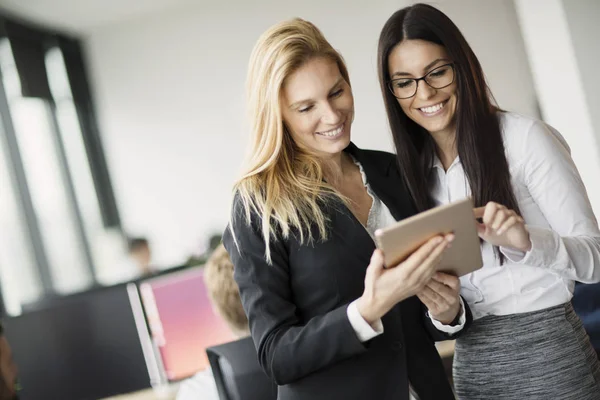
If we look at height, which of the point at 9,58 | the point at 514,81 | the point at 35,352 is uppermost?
the point at 9,58

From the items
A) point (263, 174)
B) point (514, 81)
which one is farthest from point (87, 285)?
point (263, 174)

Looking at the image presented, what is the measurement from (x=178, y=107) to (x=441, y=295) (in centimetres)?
591

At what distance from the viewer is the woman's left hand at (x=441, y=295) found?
1.38 m

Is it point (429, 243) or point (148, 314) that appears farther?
point (148, 314)

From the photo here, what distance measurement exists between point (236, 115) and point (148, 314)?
4.09 meters

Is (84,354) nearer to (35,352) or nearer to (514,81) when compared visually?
(35,352)

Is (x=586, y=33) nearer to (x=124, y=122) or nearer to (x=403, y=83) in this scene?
(x=403, y=83)

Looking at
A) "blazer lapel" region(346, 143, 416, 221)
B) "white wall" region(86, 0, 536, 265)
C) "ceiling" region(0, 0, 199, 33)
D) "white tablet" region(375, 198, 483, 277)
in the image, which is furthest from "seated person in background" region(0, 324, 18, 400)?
"ceiling" region(0, 0, 199, 33)

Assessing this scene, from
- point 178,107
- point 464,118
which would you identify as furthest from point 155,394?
point 178,107

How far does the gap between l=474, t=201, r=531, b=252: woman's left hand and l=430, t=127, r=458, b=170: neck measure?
0.26 m

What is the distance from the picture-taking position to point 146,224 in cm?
688

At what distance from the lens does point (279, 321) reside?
4.43 feet

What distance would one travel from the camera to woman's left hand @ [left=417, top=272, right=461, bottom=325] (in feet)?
4.52

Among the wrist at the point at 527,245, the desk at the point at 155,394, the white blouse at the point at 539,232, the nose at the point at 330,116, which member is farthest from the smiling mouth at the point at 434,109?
the desk at the point at 155,394
